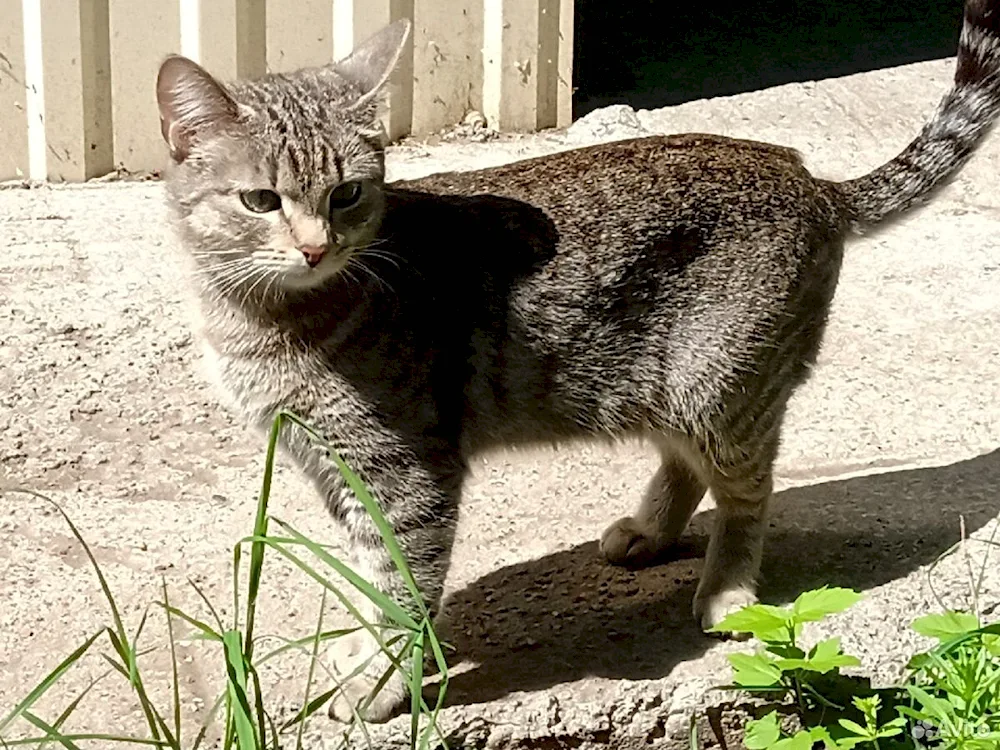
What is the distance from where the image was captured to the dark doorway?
266 inches

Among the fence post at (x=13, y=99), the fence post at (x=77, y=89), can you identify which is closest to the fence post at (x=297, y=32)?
the fence post at (x=77, y=89)

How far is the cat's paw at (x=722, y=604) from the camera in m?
3.35

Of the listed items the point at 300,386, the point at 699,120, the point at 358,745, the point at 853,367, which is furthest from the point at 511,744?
the point at 699,120

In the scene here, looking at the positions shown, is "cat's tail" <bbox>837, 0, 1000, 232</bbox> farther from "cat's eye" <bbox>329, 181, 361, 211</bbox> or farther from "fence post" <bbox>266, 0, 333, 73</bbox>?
"fence post" <bbox>266, 0, 333, 73</bbox>

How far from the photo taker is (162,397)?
164 inches

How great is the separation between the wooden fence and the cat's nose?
2.73 m

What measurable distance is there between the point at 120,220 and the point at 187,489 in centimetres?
139

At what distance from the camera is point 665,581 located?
3650 millimetres

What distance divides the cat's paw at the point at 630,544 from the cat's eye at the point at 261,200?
123 cm

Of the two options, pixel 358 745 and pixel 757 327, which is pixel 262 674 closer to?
pixel 358 745

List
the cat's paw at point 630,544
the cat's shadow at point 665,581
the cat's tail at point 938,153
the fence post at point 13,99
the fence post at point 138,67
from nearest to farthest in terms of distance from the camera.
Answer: the cat's shadow at point 665,581
the cat's tail at point 938,153
the cat's paw at point 630,544
the fence post at point 13,99
the fence post at point 138,67

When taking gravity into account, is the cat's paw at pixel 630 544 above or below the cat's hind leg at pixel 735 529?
below

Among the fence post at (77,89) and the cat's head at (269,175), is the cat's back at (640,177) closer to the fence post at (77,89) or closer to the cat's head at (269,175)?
the cat's head at (269,175)

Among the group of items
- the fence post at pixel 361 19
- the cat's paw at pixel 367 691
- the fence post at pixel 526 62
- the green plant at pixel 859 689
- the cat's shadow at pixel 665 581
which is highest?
the fence post at pixel 361 19
